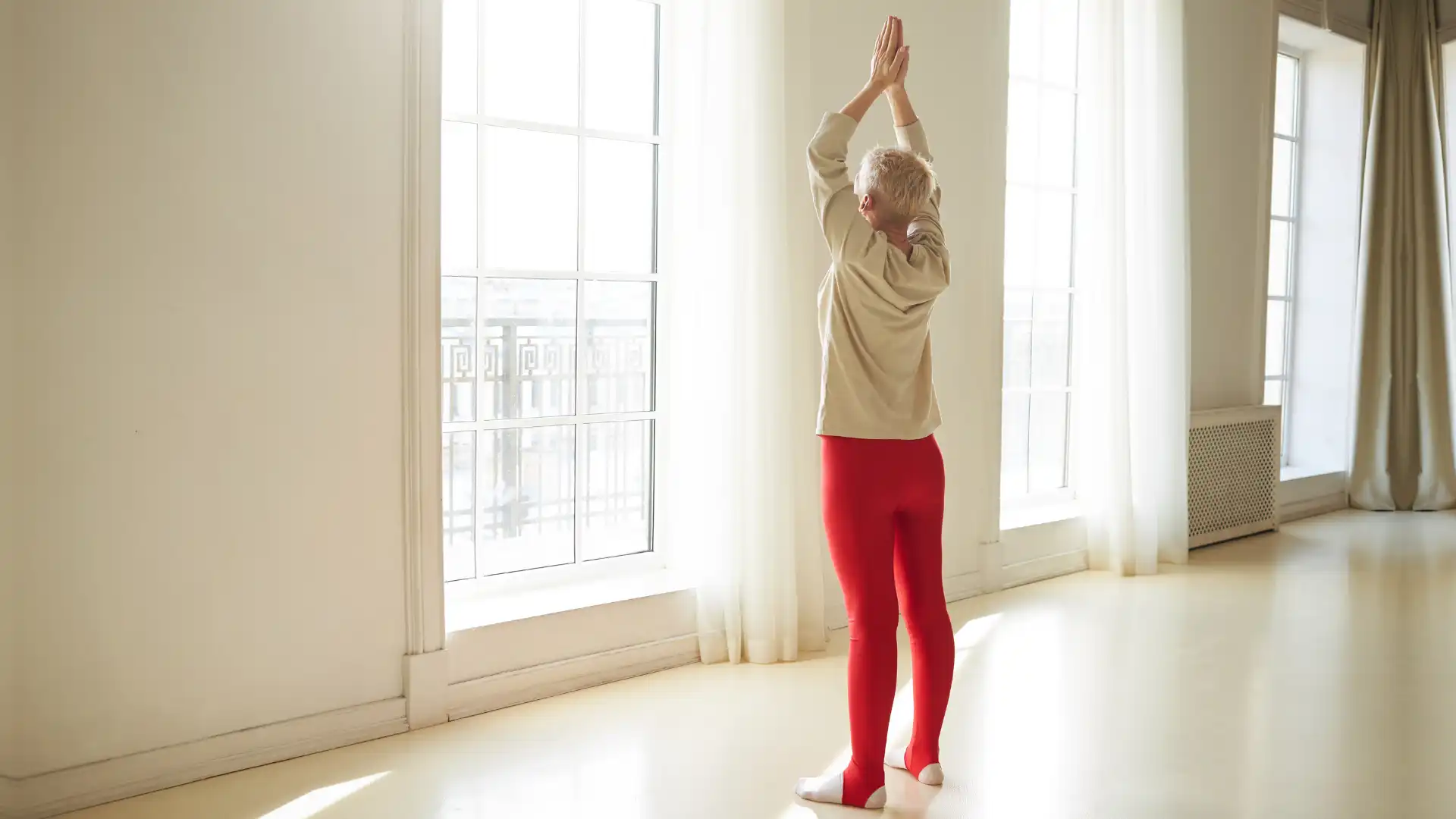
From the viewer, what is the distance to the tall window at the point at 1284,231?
6777 millimetres

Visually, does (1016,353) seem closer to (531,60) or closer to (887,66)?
(531,60)

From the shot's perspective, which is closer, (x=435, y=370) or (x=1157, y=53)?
(x=435, y=370)

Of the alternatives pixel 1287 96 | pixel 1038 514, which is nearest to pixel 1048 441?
pixel 1038 514

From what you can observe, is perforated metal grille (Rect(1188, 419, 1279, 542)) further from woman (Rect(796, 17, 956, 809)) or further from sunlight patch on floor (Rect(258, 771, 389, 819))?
sunlight patch on floor (Rect(258, 771, 389, 819))

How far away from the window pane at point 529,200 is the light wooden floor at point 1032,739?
4.32 ft

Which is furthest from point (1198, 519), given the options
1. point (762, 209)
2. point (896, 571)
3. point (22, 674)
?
point (22, 674)

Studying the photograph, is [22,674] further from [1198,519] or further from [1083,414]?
[1198,519]

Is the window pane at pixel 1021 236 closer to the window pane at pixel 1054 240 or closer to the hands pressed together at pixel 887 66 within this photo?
the window pane at pixel 1054 240

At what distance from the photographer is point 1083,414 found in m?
5.09

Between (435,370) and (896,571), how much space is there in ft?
4.27

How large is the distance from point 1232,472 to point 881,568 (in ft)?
13.5

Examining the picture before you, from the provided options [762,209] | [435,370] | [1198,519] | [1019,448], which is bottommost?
[1198,519]

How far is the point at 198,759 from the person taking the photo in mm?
2605

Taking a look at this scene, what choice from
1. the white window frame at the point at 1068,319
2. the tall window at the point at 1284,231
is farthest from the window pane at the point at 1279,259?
the white window frame at the point at 1068,319
